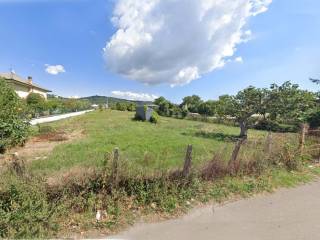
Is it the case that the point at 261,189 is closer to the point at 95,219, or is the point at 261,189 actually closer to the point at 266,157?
the point at 266,157

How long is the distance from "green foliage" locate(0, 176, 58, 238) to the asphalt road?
3.62ft

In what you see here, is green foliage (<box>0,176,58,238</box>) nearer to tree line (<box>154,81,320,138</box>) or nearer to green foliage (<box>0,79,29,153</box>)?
green foliage (<box>0,79,29,153</box>)

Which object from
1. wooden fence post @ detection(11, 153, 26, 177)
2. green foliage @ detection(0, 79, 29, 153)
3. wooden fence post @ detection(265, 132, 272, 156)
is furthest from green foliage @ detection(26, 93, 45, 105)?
wooden fence post @ detection(265, 132, 272, 156)

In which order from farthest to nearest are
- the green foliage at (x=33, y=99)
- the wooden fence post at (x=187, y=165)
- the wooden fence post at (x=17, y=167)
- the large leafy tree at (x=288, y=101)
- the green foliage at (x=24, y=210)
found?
the green foliage at (x=33, y=99) → the large leafy tree at (x=288, y=101) → the wooden fence post at (x=187, y=165) → the wooden fence post at (x=17, y=167) → the green foliage at (x=24, y=210)

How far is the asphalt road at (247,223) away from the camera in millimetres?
3949

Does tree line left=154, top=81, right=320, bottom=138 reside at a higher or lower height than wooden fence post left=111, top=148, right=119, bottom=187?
higher

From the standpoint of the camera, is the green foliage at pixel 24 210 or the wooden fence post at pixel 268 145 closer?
the green foliage at pixel 24 210

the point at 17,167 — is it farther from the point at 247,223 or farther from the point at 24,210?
the point at 247,223

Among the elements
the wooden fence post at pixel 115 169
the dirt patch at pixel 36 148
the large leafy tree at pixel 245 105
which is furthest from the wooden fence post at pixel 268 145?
the large leafy tree at pixel 245 105

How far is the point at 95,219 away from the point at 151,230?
0.96m

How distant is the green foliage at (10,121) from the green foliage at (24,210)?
760cm

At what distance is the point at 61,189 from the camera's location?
455 centimetres

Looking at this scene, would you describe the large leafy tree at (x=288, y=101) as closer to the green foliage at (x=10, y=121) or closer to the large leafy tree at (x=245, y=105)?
the large leafy tree at (x=245, y=105)

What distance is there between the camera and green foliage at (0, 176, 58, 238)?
12.3 feet
